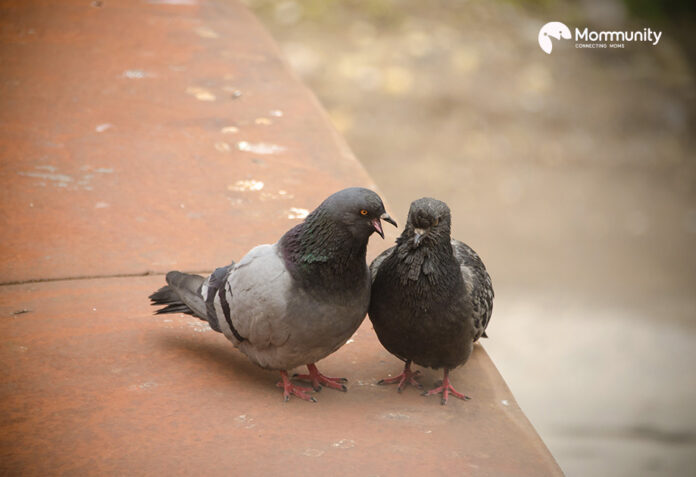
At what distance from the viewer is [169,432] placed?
2150 millimetres

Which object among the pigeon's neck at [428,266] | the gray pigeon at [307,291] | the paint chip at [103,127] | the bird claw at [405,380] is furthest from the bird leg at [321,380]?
the paint chip at [103,127]

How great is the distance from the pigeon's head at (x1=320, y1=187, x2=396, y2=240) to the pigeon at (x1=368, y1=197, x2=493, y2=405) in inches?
6.9

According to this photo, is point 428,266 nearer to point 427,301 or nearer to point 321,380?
point 427,301

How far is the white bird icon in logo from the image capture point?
33.0ft

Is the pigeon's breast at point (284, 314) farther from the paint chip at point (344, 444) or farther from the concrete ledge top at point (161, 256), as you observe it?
the paint chip at point (344, 444)

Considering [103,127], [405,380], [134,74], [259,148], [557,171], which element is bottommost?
[405,380]

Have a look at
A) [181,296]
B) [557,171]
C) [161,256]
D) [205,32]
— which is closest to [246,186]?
[161,256]

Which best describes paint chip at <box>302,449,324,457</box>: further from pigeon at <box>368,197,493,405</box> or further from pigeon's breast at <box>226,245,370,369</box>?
pigeon at <box>368,197,493,405</box>

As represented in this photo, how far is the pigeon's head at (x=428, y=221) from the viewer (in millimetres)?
2598

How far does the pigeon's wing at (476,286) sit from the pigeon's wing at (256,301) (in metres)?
0.67

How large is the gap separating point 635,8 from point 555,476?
9.58 metres

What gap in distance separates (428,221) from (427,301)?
28 cm

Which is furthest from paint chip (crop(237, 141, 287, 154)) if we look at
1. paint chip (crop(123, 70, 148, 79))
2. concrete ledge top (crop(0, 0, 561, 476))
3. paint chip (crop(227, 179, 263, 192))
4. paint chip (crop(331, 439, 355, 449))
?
paint chip (crop(331, 439, 355, 449))

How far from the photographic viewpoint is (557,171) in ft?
28.4
